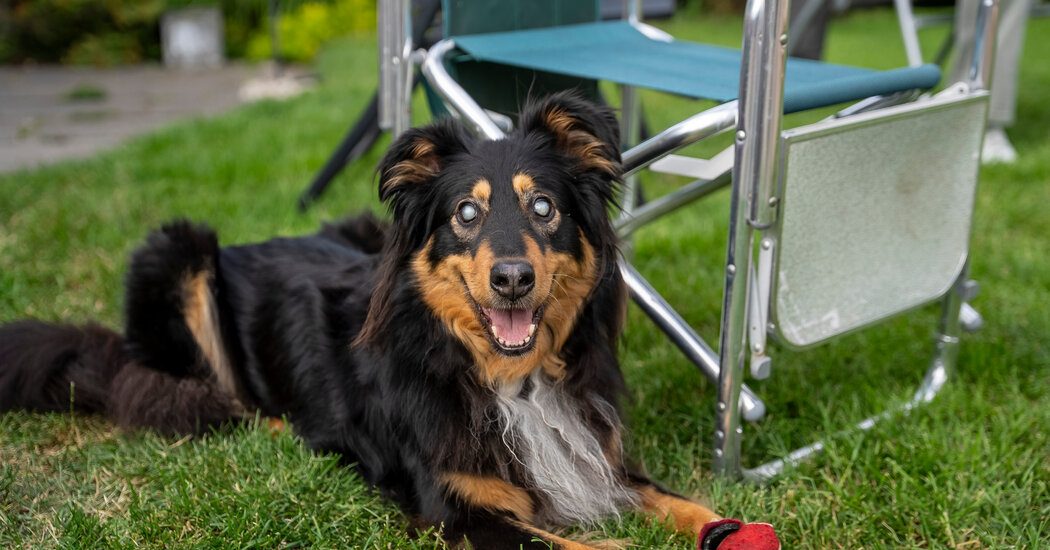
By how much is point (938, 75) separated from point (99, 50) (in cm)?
1015

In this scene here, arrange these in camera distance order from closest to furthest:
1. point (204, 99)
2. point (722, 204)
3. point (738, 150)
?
point (738, 150) < point (722, 204) < point (204, 99)

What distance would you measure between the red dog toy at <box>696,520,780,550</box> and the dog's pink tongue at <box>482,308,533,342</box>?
647 mm

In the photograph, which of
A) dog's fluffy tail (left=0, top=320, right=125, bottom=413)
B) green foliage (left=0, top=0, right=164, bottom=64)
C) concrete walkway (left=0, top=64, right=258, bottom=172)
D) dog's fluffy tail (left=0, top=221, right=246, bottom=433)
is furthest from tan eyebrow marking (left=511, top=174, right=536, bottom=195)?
green foliage (left=0, top=0, right=164, bottom=64)

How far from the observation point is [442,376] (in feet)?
7.22

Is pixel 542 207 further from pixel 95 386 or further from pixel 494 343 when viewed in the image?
pixel 95 386

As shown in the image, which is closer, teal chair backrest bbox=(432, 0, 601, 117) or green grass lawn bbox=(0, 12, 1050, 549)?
green grass lawn bbox=(0, 12, 1050, 549)

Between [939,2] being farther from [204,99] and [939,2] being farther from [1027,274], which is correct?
[204,99]

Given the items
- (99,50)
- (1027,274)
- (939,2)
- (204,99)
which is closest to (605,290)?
(1027,274)

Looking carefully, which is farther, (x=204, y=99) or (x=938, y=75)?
(x=204, y=99)

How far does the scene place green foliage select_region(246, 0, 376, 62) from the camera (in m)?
11.2

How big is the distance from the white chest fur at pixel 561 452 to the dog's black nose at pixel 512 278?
0.36 metres

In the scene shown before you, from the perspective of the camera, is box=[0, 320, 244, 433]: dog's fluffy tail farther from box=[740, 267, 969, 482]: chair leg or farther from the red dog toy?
box=[740, 267, 969, 482]: chair leg

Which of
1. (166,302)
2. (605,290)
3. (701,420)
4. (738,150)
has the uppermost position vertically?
(738,150)

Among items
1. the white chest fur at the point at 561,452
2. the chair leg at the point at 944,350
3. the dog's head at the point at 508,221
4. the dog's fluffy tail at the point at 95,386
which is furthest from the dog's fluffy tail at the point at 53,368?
the chair leg at the point at 944,350
